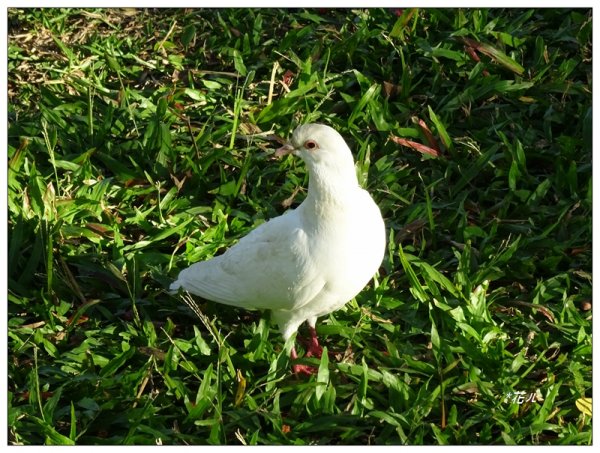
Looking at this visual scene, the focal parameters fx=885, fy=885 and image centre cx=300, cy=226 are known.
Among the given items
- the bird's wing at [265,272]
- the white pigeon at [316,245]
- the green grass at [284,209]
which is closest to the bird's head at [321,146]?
the white pigeon at [316,245]

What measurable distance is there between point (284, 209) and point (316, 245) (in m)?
1.34

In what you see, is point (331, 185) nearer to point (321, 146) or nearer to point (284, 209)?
point (321, 146)

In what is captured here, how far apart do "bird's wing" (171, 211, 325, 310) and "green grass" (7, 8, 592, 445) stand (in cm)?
22

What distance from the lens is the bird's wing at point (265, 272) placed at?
376 cm

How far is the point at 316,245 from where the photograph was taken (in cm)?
372

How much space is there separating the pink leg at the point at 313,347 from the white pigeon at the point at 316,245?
8.0 inches

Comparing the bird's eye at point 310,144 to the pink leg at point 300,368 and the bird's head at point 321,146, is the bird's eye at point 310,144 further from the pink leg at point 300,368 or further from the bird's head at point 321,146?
the pink leg at point 300,368

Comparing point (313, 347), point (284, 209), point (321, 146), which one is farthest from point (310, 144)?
point (284, 209)

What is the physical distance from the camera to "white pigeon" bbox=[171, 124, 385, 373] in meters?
3.65

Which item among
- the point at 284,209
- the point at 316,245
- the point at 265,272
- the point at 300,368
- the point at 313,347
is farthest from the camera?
the point at 284,209

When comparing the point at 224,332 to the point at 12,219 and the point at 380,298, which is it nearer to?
the point at 380,298

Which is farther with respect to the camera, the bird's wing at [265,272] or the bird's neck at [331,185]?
the bird's wing at [265,272]

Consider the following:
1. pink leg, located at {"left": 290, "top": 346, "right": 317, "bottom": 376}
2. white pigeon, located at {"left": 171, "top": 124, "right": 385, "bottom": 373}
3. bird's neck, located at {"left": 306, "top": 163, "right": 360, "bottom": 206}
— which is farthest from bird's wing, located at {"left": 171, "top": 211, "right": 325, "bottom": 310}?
pink leg, located at {"left": 290, "top": 346, "right": 317, "bottom": 376}

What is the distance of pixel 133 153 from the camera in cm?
532
